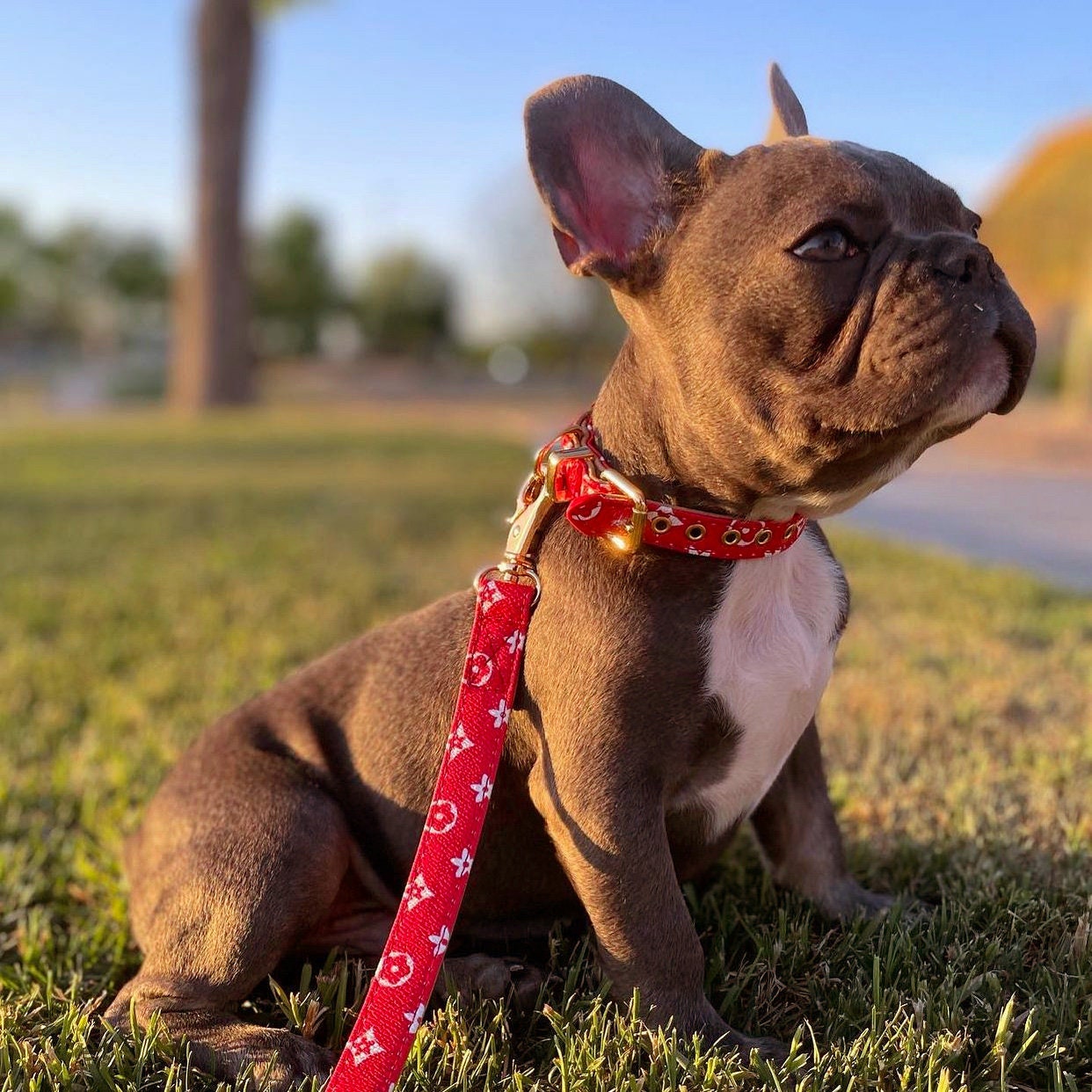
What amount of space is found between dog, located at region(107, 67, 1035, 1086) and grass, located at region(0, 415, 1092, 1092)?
13 centimetres

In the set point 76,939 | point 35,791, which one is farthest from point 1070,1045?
point 35,791

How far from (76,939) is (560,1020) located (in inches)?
50.1

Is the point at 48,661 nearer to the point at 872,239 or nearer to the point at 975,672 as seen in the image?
the point at 975,672

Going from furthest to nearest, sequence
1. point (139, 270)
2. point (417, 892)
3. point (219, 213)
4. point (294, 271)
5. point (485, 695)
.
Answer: point (139, 270)
point (294, 271)
point (219, 213)
point (485, 695)
point (417, 892)

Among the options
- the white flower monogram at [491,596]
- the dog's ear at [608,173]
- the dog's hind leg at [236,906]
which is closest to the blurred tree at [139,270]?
the dog's hind leg at [236,906]

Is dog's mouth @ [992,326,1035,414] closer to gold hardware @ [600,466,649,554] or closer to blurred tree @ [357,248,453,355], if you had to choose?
gold hardware @ [600,466,649,554]

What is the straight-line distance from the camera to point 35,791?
3660 mm

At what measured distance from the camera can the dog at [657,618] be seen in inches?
76.0

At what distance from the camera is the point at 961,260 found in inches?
74.6

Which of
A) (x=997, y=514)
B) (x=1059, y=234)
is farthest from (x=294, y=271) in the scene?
(x=997, y=514)

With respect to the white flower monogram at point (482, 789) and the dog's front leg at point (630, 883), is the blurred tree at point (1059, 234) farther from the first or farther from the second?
the white flower monogram at point (482, 789)

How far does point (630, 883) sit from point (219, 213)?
2105 cm

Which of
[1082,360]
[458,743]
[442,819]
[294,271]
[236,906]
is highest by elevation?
[294,271]

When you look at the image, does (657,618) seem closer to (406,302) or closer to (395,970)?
(395,970)
